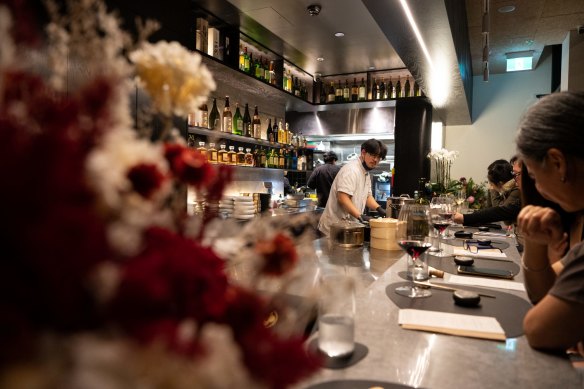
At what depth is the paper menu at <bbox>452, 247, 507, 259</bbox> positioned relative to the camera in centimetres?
212

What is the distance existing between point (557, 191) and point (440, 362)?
2.17 ft

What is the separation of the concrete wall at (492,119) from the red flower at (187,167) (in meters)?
7.95

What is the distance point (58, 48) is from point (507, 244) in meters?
2.77

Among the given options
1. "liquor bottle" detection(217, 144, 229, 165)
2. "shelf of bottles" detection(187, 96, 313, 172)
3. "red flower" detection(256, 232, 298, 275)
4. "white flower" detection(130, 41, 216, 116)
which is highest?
"shelf of bottles" detection(187, 96, 313, 172)

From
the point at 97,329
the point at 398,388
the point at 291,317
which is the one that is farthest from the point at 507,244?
the point at 97,329

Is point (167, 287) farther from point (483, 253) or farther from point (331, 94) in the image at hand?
point (331, 94)

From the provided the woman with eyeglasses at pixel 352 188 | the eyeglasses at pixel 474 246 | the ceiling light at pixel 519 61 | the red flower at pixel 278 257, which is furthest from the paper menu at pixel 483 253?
the ceiling light at pixel 519 61

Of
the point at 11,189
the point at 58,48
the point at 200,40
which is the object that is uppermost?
the point at 200,40

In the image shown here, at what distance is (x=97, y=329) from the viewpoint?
0.29 metres

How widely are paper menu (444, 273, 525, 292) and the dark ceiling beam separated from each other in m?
1.61

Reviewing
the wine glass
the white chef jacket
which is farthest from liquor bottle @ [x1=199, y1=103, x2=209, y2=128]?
the wine glass

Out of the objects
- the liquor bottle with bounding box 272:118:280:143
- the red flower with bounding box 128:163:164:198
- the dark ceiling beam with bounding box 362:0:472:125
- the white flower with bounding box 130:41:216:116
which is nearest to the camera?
the red flower with bounding box 128:163:164:198

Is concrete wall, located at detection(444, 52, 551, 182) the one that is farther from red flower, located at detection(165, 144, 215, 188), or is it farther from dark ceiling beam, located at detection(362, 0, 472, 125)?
red flower, located at detection(165, 144, 215, 188)

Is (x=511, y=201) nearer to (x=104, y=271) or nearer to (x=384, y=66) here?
(x=384, y=66)
